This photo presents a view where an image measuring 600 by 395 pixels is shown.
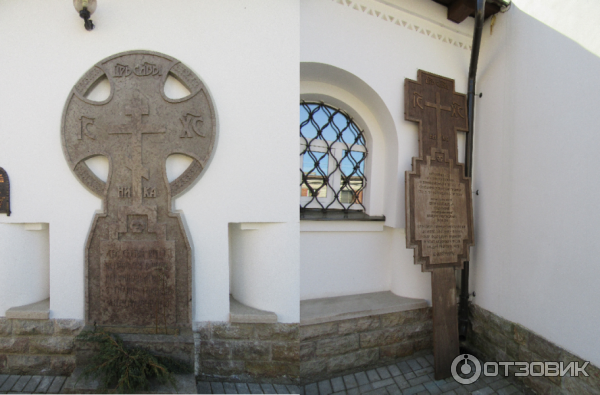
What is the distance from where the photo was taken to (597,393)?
7.68 feet

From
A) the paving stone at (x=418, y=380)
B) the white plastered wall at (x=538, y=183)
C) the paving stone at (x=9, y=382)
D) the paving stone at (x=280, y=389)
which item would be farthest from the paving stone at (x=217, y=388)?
the white plastered wall at (x=538, y=183)

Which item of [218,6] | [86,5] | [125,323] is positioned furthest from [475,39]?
[125,323]

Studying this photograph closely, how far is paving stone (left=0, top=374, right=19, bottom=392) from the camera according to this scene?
7.20 feet

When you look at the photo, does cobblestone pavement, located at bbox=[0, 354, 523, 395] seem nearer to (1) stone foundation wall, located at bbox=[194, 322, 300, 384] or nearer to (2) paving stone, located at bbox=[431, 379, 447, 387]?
A: (2) paving stone, located at bbox=[431, 379, 447, 387]

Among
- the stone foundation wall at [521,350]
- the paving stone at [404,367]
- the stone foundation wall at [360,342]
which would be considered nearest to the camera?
the stone foundation wall at [521,350]

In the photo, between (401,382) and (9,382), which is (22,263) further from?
(401,382)

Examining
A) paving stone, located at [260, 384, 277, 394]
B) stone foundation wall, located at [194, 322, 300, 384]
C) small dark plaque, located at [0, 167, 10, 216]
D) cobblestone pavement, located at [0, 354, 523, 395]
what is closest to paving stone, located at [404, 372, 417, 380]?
cobblestone pavement, located at [0, 354, 523, 395]

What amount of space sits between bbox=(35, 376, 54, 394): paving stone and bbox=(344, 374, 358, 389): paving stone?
2590mm

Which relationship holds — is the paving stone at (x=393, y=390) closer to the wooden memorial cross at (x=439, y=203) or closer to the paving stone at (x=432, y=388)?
the paving stone at (x=432, y=388)

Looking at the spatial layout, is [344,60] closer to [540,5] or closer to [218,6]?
[218,6]

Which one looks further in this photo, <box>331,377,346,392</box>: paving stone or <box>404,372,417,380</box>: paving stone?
<box>404,372,417,380</box>: paving stone

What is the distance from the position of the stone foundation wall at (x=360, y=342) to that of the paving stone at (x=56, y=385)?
2.00 m

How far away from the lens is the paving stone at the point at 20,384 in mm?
2187

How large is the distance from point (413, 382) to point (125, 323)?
286 centimetres
